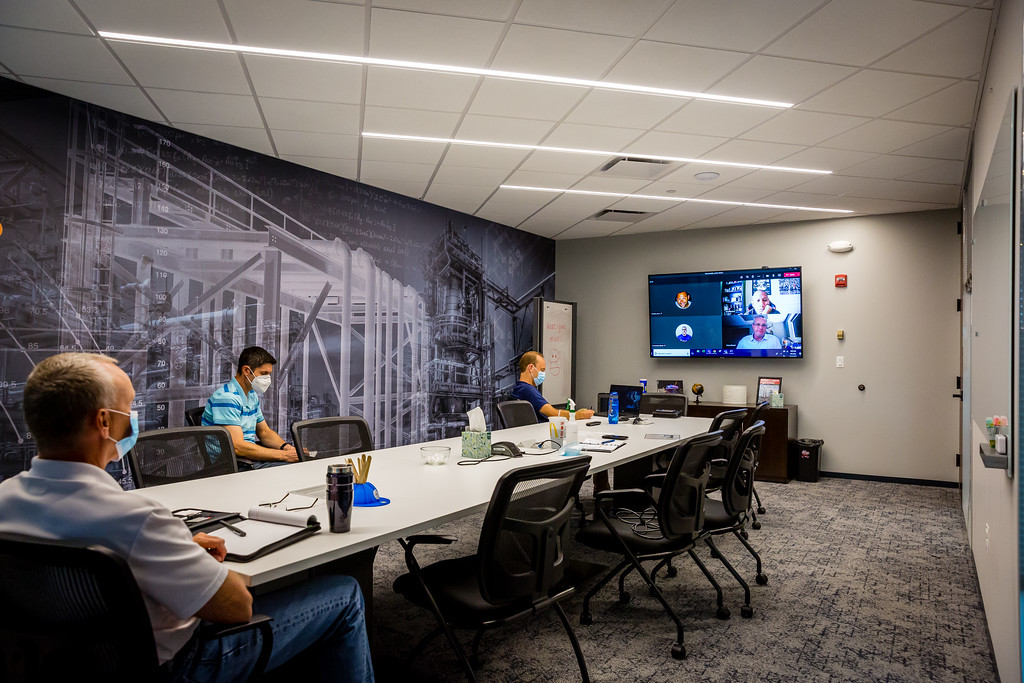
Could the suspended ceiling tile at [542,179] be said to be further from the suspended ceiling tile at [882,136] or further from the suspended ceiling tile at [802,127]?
the suspended ceiling tile at [882,136]

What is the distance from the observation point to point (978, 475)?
335cm

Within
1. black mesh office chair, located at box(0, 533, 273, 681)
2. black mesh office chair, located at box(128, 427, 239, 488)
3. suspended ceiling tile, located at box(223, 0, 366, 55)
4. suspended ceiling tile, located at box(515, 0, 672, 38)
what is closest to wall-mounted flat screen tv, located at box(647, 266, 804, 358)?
suspended ceiling tile, located at box(515, 0, 672, 38)

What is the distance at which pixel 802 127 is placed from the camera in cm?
426

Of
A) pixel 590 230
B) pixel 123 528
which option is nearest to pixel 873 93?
pixel 123 528

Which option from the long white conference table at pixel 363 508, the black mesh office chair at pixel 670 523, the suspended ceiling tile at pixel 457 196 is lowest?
the black mesh office chair at pixel 670 523

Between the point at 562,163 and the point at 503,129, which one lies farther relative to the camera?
the point at 562,163

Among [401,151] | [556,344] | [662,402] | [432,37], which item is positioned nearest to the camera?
[432,37]

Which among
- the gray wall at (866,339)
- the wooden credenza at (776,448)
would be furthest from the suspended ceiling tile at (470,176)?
the wooden credenza at (776,448)

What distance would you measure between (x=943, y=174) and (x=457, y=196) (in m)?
4.26

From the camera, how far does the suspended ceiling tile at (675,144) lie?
4.50 m

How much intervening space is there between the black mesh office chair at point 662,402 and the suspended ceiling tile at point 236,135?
12.6 feet

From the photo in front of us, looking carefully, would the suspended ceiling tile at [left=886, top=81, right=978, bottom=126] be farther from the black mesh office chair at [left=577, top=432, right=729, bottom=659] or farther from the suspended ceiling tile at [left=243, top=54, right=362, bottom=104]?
the suspended ceiling tile at [left=243, top=54, right=362, bottom=104]

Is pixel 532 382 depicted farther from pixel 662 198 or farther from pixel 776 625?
pixel 776 625

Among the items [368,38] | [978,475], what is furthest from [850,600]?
[368,38]
